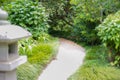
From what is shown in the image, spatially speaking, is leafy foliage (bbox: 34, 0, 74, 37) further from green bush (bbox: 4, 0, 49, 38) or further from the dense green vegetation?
green bush (bbox: 4, 0, 49, 38)

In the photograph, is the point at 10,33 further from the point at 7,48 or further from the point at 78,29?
the point at 78,29

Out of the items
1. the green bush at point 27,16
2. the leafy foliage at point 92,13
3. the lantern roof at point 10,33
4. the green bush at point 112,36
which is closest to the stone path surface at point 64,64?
the green bush at point 112,36

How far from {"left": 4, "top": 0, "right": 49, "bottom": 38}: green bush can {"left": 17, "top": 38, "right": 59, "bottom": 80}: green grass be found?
5.21ft

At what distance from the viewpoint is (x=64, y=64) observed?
773cm

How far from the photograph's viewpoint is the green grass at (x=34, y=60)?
19.8 feet

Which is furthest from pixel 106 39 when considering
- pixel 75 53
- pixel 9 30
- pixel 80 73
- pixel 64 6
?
pixel 64 6

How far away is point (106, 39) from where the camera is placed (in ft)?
22.9

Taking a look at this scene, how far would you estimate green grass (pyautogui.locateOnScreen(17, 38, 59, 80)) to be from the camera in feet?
19.8

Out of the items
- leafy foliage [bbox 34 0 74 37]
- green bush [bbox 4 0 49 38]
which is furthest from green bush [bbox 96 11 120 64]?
leafy foliage [bbox 34 0 74 37]

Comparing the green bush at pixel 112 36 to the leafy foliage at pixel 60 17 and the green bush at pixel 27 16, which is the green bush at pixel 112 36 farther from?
the leafy foliage at pixel 60 17

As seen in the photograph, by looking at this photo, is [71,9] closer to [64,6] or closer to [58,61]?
[64,6]

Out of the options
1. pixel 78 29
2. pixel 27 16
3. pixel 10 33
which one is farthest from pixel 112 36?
pixel 78 29

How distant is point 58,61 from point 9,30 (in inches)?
215

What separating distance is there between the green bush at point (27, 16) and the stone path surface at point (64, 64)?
1.10 metres
